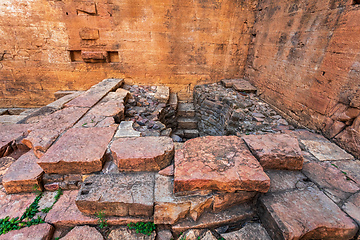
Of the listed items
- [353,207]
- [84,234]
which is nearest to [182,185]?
[84,234]

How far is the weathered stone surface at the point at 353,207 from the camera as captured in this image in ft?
5.06

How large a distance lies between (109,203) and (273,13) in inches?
210

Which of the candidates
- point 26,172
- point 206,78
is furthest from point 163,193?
point 206,78

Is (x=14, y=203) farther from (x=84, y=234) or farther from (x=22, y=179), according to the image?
(x=84, y=234)

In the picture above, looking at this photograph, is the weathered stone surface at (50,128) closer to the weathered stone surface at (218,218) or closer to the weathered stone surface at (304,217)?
the weathered stone surface at (218,218)

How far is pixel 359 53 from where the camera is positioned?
2.34 metres

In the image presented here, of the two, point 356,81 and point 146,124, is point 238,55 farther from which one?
point 146,124

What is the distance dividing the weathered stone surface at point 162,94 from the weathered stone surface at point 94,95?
1160 mm

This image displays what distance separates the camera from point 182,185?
1.63 meters

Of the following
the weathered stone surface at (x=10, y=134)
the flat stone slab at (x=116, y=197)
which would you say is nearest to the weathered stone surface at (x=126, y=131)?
the flat stone slab at (x=116, y=197)

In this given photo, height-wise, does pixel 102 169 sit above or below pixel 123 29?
below

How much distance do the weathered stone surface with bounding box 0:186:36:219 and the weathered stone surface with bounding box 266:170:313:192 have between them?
2.73m

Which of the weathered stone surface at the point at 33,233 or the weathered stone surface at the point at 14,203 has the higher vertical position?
the weathered stone surface at the point at 14,203

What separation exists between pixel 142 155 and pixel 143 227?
2.41 feet
